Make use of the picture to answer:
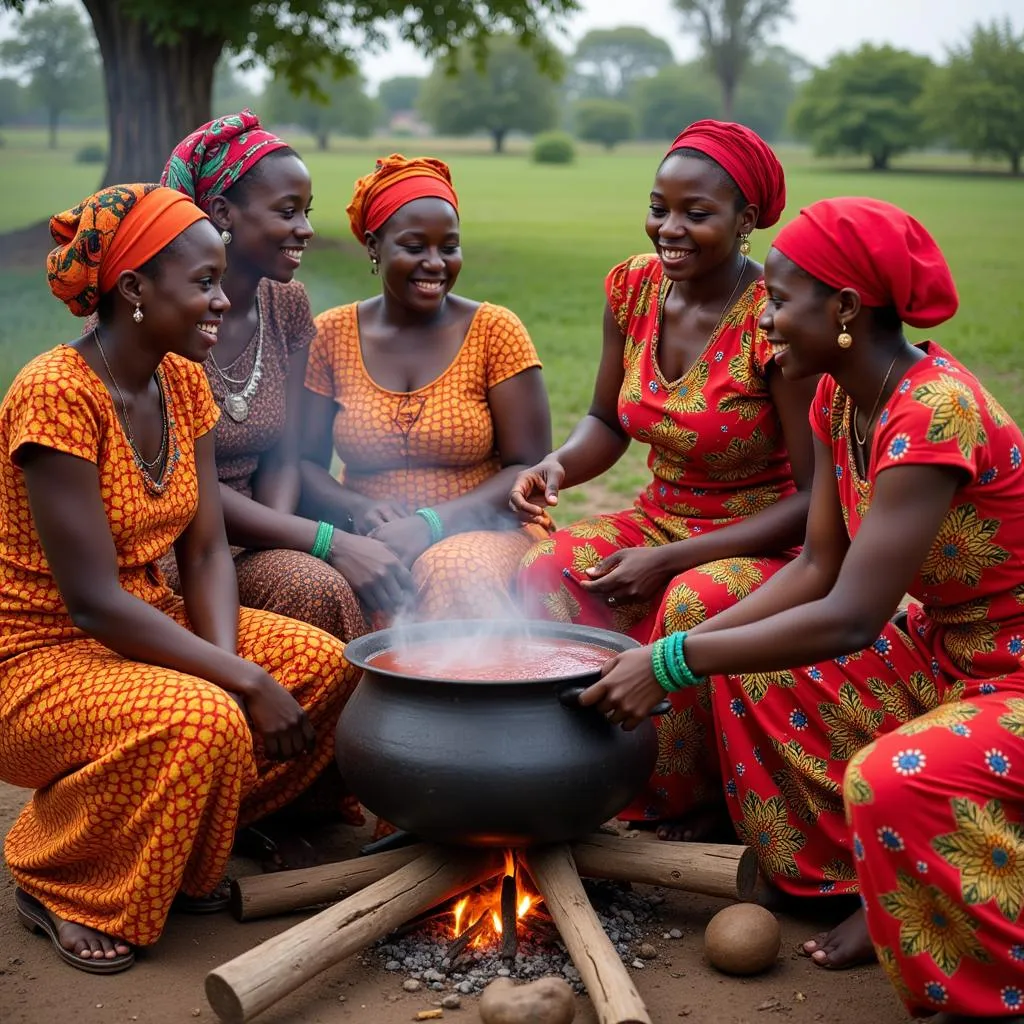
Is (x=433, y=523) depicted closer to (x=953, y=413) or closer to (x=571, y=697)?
(x=571, y=697)

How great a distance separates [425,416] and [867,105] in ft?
188

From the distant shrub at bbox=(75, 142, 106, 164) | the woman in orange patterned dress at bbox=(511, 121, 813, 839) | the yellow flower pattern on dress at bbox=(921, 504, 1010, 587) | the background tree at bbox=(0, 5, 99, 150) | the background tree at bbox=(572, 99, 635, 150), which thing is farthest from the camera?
the background tree at bbox=(572, 99, 635, 150)

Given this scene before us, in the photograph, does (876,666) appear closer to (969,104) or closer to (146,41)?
(146,41)

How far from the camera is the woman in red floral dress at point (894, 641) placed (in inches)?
105

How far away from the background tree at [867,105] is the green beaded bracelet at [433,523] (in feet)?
148

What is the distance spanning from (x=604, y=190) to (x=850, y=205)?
3733 centimetres

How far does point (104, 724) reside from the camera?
10.3 feet

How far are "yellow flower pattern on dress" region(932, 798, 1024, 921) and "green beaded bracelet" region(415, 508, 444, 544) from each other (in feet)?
6.72

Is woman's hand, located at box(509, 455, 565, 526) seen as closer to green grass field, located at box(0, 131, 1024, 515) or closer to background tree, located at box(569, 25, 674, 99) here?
green grass field, located at box(0, 131, 1024, 515)

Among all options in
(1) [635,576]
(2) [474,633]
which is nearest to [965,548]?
(1) [635,576]

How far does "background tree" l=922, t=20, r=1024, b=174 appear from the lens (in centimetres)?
3750

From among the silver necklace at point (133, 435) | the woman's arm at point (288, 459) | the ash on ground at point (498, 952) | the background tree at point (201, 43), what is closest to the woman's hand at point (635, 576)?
the ash on ground at point (498, 952)

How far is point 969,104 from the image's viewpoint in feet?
135

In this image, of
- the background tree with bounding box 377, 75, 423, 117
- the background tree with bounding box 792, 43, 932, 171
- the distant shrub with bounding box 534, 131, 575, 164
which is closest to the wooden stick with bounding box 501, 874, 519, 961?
the background tree with bounding box 792, 43, 932, 171
